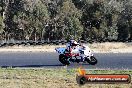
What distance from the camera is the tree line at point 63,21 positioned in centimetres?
6575

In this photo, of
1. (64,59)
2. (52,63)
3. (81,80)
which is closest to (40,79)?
(81,80)

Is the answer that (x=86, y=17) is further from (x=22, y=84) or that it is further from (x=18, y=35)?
(x=22, y=84)

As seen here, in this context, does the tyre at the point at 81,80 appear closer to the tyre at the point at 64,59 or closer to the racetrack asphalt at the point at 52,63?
the racetrack asphalt at the point at 52,63

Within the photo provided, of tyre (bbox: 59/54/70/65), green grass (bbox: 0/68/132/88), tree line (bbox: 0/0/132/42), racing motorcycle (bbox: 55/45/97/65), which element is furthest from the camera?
tree line (bbox: 0/0/132/42)

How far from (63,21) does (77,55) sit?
44.9m

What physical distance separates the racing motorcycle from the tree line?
40.8 meters

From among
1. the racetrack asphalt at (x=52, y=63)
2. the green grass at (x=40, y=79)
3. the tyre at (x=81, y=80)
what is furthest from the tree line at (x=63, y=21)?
the tyre at (x=81, y=80)

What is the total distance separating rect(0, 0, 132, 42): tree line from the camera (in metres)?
65.8

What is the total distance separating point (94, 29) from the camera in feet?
218

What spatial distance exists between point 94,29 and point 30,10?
11.2m

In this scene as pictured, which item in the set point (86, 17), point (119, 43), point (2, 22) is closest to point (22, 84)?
point (119, 43)

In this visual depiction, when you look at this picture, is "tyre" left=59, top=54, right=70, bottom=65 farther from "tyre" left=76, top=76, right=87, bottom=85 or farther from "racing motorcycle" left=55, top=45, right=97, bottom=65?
"tyre" left=76, top=76, right=87, bottom=85

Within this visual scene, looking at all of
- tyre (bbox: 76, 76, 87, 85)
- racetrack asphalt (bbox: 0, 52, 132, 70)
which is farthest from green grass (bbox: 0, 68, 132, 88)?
racetrack asphalt (bbox: 0, 52, 132, 70)

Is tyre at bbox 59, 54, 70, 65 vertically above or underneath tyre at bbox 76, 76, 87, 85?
underneath
